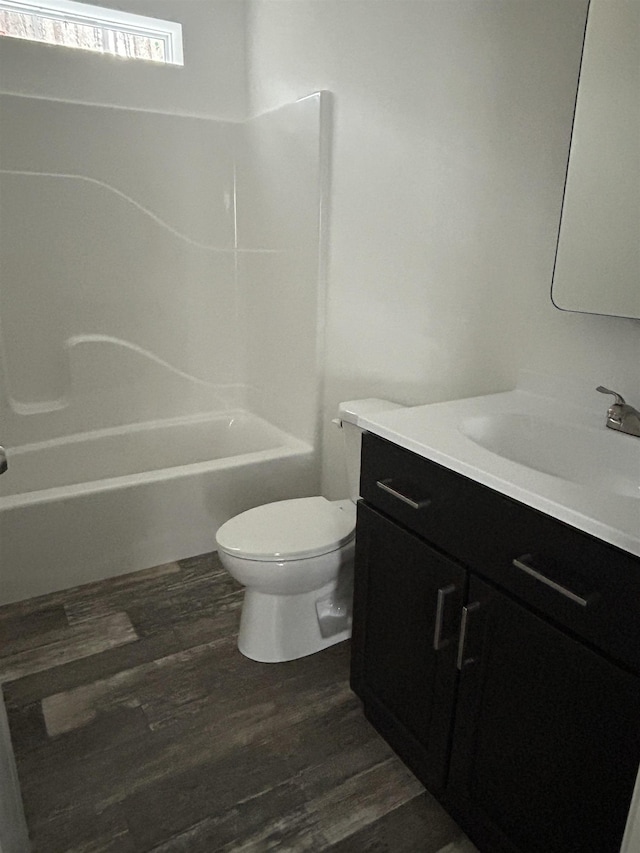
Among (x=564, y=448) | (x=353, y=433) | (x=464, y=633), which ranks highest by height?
(x=564, y=448)

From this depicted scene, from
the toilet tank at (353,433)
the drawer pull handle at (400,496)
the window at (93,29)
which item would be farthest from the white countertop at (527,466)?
the window at (93,29)

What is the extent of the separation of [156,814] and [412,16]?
239 centimetres

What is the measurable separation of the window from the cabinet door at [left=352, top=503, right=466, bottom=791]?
2.58m

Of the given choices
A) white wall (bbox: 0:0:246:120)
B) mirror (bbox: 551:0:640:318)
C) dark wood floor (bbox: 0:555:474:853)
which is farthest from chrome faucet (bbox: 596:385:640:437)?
white wall (bbox: 0:0:246:120)

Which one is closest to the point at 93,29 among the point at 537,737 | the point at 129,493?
the point at 129,493

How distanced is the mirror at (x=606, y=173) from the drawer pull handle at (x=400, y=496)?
→ 63cm

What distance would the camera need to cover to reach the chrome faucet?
1.32 metres

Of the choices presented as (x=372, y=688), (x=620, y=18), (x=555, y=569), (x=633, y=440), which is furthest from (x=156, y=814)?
(x=620, y=18)

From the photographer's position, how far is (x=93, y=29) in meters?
2.73

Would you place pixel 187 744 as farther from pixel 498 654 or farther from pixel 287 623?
pixel 498 654

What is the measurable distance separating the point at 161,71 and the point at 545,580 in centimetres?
288

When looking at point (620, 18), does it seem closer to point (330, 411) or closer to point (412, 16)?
point (412, 16)

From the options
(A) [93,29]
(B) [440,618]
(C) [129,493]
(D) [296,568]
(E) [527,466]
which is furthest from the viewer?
(A) [93,29]

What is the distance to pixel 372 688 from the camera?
1.59 m
